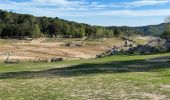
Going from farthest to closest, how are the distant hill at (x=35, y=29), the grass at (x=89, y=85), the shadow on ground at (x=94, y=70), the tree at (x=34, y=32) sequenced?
the distant hill at (x=35, y=29) < the tree at (x=34, y=32) < the shadow on ground at (x=94, y=70) < the grass at (x=89, y=85)

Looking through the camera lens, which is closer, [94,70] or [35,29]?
[94,70]

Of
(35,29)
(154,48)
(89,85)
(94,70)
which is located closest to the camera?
(89,85)

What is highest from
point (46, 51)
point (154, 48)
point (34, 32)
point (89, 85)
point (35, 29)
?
point (89, 85)

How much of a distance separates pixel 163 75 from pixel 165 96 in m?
10.2

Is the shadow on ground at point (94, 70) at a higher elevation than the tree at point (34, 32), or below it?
higher

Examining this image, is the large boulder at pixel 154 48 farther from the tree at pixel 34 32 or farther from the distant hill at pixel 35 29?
the distant hill at pixel 35 29

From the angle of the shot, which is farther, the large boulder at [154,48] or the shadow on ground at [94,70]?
the large boulder at [154,48]

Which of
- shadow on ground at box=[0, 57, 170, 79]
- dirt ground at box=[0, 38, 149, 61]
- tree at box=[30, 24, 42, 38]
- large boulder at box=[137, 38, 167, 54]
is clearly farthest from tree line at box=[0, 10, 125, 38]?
shadow on ground at box=[0, 57, 170, 79]

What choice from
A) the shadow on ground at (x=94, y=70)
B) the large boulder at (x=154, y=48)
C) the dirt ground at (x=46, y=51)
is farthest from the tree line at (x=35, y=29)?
the shadow on ground at (x=94, y=70)

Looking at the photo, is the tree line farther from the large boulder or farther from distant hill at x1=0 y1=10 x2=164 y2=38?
the large boulder

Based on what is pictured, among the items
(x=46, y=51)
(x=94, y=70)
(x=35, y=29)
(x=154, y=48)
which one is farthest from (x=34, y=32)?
(x=94, y=70)

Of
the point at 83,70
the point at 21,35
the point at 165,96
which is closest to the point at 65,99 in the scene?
the point at 165,96

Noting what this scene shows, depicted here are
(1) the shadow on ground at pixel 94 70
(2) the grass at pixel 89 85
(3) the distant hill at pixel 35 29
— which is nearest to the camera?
(2) the grass at pixel 89 85

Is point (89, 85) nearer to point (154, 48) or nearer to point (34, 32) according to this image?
point (154, 48)
